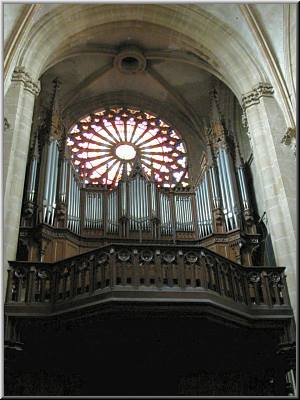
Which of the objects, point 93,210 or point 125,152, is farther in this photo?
point 125,152

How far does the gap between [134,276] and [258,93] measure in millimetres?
5856

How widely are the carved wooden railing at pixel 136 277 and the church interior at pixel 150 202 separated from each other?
0.03 m

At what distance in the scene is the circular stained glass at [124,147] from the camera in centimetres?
1573

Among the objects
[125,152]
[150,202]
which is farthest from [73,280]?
[125,152]

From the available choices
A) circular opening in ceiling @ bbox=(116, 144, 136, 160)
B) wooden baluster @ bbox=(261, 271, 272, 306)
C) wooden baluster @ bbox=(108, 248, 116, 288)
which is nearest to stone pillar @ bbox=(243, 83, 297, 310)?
wooden baluster @ bbox=(261, 271, 272, 306)

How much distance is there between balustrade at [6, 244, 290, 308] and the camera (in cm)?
898

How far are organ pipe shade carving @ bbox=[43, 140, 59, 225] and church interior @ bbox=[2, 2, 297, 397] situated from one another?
0.04m

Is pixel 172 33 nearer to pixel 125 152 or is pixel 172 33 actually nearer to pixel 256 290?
pixel 125 152

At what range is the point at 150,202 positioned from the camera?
1319cm

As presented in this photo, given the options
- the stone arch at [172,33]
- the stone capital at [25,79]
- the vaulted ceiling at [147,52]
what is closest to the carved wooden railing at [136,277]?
the stone capital at [25,79]

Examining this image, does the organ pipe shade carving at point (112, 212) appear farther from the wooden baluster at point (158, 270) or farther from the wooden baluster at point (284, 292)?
the wooden baluster at point (284, 292)

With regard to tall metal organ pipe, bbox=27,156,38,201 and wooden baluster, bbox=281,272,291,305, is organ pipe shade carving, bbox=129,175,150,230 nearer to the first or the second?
tall metal organ pipe, bbox=27,156,38,201

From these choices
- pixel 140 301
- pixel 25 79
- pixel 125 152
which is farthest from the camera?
pixel 125 152

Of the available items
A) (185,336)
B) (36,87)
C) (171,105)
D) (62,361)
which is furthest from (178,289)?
(171,105)
